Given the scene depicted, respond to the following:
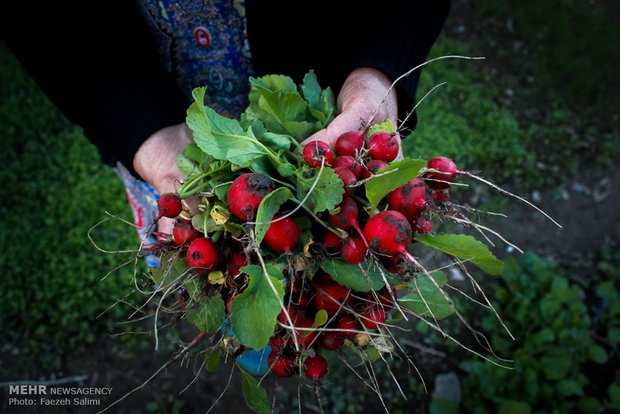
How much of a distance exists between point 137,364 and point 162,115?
160 centimetres

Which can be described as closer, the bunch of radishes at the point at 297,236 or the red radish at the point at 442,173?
the bunch of radishes at the point at 297,236

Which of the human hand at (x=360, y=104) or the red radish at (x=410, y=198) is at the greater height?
the human hand at (x=360, y=104)

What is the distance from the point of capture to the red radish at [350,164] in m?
1.09

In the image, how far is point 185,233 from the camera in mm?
1128

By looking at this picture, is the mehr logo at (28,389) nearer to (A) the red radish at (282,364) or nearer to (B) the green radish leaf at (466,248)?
(A) the red radish at (282,364)

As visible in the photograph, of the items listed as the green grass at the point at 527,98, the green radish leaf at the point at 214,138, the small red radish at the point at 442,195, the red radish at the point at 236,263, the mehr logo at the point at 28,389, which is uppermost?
the green radish leaf at the point at 214,138

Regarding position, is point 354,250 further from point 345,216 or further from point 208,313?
point 208,313

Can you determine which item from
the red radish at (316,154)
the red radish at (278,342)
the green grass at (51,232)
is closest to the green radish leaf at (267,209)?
the red radish at (316,154)

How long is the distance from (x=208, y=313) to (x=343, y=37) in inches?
42.5

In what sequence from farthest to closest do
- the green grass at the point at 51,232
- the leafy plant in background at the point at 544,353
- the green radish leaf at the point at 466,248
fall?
the green grass at the point at 51,232
the leafy plant in background at the point at 544,353
the green radish leaf at the point at 466,248

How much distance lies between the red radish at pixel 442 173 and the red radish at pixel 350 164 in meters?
0.19

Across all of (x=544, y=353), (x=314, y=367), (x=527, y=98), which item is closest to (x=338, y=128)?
(x=314, y=367)

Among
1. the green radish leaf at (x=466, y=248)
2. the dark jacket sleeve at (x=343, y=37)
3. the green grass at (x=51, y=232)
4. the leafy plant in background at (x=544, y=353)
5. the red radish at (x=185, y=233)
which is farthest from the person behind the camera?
the green grass at (x=51, y=232)

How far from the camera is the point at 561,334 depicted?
7.52 feet
